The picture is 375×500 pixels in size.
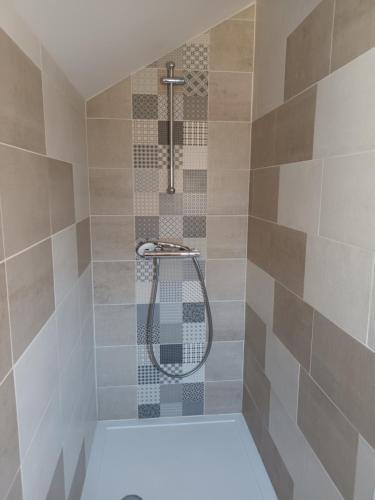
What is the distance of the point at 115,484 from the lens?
1700mm

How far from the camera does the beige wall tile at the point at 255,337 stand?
1.78 meters

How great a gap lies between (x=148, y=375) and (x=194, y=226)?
95cm

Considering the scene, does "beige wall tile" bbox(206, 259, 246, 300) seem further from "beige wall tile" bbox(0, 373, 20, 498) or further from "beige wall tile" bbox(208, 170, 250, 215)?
"beige wall tile" bbox(0, 373, 20, 498)

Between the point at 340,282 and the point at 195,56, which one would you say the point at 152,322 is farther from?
the point at 195,56

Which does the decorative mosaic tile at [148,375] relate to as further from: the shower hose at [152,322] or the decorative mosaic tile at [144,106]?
the decorative mosaic tile at [144,106]

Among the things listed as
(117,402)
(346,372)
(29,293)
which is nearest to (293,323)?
(346,372)

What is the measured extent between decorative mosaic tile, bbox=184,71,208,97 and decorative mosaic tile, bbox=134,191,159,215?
59 centimetres

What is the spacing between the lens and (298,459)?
1369 millimetres

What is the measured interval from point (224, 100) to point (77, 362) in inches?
60.9

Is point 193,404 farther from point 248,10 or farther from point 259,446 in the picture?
point 248,10

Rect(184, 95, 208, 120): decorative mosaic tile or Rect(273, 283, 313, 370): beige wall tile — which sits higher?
Rect(184, 95, 208, 120): decorative mosaic tile

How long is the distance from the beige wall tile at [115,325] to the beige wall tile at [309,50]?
142cm

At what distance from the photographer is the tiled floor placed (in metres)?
1.67

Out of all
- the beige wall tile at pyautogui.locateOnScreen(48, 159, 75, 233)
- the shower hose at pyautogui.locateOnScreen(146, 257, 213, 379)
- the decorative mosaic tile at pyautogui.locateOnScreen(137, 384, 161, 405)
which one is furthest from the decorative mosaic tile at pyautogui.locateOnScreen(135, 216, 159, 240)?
the decorative mosaic tile at pyautogui.locateOnScreen(137, 384, 161, 405)
